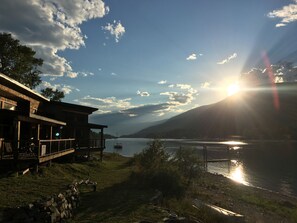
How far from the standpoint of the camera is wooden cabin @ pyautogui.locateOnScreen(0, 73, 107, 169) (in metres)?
16.2

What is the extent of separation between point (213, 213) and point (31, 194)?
335 inches

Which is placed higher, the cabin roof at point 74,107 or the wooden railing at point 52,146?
the cabin roof at point 74,107

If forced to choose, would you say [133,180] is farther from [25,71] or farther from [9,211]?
[25,71]

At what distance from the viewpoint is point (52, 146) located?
24.5m

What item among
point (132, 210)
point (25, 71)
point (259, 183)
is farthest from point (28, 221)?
point (25, 71)

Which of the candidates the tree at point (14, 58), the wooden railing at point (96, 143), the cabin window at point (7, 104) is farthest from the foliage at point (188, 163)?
the tree at point (14, 58)

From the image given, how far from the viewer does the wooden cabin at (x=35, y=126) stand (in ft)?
53.2

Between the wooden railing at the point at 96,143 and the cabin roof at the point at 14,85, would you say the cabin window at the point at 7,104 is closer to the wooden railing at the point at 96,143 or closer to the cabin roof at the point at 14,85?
the cabin roof at the point at 14,85

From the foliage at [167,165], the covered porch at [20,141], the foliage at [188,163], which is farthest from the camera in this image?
the foliage at [188,163]

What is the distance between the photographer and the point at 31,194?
12.2 m

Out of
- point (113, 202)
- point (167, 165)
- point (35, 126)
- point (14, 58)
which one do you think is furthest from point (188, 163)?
point (14, 58)

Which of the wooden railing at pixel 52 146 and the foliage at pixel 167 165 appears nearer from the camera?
the wooden railing at pixel 52 146

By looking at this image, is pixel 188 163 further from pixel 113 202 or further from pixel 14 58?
pixel 14 58

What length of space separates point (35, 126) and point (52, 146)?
216 cm
